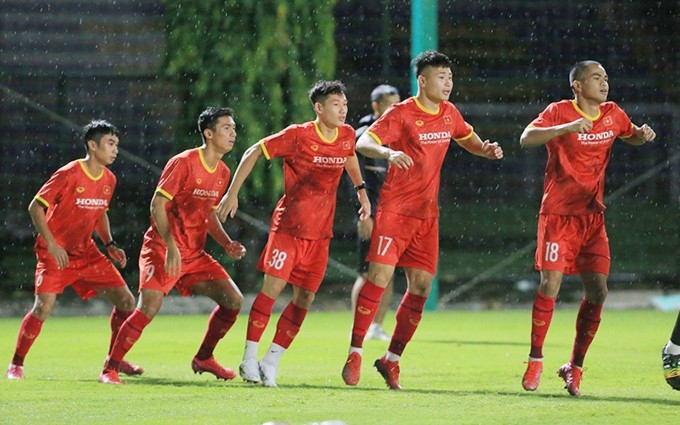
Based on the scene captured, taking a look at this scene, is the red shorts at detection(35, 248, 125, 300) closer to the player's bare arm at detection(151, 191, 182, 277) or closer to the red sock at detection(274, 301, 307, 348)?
the player's bare arm at detection(151, 191, 182, 277)

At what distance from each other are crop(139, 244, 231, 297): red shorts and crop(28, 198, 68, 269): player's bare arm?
45 centimetres

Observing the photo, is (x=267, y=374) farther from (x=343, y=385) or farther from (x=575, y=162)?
(x=575, y=162)

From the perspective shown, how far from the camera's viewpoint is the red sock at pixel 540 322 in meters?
7.55

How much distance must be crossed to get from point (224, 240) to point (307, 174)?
0.66m

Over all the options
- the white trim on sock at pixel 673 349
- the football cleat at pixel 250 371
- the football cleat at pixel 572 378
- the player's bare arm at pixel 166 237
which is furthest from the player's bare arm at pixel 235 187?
the white trim on sock at pixel 673 349

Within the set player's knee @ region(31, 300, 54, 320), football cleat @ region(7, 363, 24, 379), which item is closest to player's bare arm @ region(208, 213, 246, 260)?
player's knee @ region(31, 300, 54, 320)

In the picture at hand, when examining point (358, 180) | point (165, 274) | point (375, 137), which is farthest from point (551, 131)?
point (165, 274)

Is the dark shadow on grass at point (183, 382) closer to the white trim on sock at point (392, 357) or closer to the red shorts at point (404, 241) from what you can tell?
the white trim on sock at point (392, 357)

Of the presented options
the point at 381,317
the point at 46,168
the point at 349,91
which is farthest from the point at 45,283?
the point at 349,91

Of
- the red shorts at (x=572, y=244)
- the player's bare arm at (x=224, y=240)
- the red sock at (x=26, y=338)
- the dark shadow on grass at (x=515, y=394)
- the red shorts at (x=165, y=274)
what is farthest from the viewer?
the red sock at (x=26, y=338)

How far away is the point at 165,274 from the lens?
8.00 metres

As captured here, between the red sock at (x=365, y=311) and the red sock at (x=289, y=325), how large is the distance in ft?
1.12

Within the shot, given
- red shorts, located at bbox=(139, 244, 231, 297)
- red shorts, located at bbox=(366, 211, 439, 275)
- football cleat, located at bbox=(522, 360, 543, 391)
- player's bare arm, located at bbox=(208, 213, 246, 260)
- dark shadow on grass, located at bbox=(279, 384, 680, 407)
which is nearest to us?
dark shadow on grass, located at bbox=(279, 384, 680, 407)

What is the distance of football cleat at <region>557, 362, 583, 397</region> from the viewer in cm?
731
